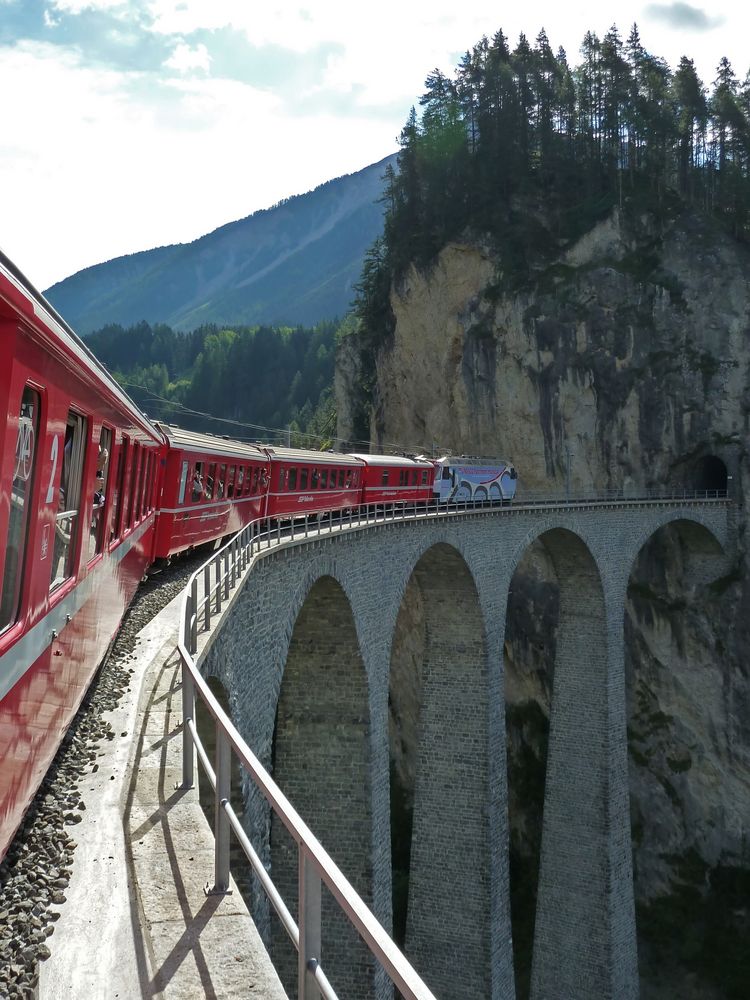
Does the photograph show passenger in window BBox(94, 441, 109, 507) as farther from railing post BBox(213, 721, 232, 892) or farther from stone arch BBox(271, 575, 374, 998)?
stone arch BBox(271, 575, 374, 998)

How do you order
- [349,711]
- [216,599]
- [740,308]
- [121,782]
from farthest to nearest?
[740,308] < [349,711] < [216,599] < [121,782]

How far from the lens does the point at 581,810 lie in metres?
26.9

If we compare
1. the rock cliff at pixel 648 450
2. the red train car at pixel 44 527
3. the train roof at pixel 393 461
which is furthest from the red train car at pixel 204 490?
the rock cliff at pixel 648 450

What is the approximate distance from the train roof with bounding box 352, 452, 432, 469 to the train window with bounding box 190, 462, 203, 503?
10755mm

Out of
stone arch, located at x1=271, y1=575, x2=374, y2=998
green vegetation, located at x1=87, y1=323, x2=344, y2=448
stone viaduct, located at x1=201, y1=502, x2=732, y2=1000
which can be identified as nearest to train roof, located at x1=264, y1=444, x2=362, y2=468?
stone viaduct, located at x1=201, y1=502, x2=732, y2=1000

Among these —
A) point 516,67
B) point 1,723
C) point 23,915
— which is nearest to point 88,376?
point 1,723

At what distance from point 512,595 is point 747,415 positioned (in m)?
13.1

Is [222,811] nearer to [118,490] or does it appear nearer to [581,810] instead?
[118,490]

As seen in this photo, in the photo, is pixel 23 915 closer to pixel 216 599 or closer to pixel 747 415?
pixel 216 599

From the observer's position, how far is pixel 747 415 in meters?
36.4

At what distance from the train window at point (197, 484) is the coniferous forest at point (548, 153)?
29.8m

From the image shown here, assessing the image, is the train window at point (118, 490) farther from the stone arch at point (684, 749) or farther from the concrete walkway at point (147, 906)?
the stone arch at point (684, 749)

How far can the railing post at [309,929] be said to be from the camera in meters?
2.53

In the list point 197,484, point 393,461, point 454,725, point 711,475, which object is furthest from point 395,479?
point 711,475
